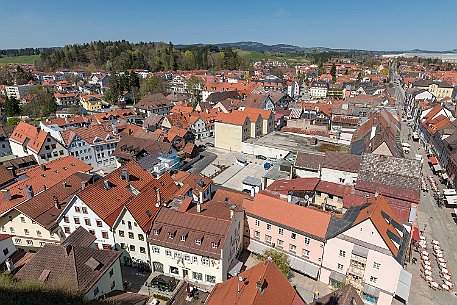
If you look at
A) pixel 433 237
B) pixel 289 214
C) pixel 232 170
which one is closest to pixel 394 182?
pixel 433 237

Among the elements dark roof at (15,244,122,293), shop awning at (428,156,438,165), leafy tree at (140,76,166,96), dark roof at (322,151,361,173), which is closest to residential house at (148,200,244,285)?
dark roof at (15,244,122,293)

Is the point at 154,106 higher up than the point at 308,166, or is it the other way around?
the point at 154,106

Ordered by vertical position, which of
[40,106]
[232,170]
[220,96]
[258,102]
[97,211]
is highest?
[220,96]

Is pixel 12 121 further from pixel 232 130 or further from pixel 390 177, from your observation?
pixel 390 177

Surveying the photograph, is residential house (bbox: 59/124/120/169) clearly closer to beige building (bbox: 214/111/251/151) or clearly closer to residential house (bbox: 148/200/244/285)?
beige building (bbox: 214/111/251/151)

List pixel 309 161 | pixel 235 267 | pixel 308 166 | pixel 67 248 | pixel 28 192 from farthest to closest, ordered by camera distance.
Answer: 1. pixel 309 161
2. pixel 308 166
3. pixel 28 192
4. pixel 235 267
5. pixel 67 248

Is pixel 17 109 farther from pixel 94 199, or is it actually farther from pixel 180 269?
pixel 180 269
